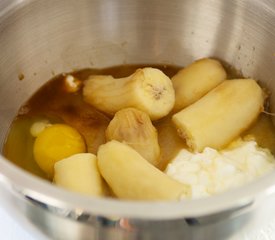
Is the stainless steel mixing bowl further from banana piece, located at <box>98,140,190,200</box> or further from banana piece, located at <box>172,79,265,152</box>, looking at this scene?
banana piece, located at <box>98,140,190,200</box>

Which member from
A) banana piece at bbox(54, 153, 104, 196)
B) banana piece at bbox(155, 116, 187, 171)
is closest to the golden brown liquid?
banana piece at bbox(155, 116, 187, 171)

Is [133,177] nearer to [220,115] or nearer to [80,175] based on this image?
[80,175]

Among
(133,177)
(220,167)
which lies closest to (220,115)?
(220,167)

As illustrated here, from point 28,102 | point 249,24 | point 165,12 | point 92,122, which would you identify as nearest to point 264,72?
point 249,24

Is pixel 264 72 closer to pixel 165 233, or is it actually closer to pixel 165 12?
pixel 165 12

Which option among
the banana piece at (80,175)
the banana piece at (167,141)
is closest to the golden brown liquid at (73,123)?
the banana piece at (167,141)

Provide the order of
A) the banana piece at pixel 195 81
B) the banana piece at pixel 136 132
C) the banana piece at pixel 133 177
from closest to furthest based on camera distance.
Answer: the banana piece at pixel 133 177 < the banana piece at pixel 136 132 < the banana piece at pixel 195 81

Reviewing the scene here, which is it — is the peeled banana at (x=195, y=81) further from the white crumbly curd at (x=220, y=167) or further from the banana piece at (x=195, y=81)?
the white crumbly curd at (x=220, y=167)
